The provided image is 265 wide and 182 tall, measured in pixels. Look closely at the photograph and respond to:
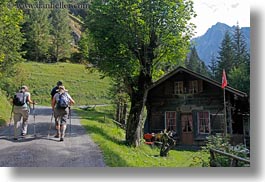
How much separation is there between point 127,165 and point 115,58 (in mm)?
1080

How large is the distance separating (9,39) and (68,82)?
699mm

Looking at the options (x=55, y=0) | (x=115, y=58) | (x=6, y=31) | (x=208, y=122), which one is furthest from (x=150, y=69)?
(x=6, y=31)

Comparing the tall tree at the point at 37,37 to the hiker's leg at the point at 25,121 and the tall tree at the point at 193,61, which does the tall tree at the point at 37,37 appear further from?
the tall tree at the point at 193,61

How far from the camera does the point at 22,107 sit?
3893 millimetres

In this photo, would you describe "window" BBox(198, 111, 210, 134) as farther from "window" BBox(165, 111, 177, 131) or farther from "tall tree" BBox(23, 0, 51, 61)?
"tall tree" BBox(23, 0, 51, 61)

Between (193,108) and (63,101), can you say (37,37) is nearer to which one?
(63,101)

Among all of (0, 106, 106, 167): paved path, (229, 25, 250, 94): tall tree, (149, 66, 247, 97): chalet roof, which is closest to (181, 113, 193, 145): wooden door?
(149, 66, 247, 97): chalet roof

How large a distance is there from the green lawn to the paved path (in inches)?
3.2

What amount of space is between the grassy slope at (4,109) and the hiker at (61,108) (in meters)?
0.45

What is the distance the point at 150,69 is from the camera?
A: 4.03 meters

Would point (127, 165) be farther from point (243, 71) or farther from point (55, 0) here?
point (55, 0)

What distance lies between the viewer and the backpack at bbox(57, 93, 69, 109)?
387 centimetres

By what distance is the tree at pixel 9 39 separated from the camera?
383 cm

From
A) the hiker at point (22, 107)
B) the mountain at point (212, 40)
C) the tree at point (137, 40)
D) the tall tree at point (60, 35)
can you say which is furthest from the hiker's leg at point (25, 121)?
the mountain at point (212, 40)
